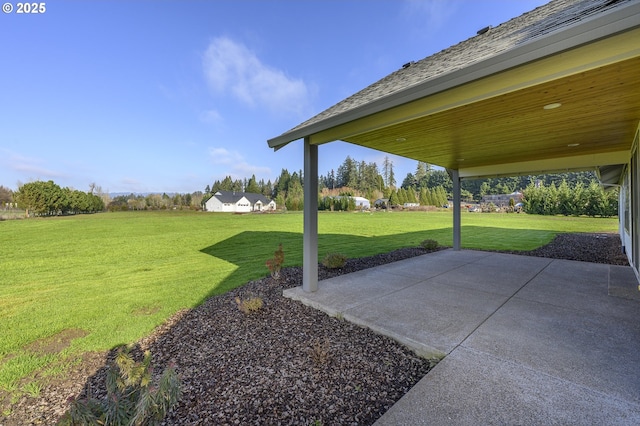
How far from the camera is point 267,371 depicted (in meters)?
2.55

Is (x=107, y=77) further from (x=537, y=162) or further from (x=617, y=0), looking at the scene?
(x=537, y=162)

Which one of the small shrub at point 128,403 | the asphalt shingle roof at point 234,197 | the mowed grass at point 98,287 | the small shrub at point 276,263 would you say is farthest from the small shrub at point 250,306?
the asphalt shingle roof at point 234,197

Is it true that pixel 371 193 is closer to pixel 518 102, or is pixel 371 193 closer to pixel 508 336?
pixel 518 102

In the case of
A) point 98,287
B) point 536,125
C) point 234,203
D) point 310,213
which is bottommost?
point 98,287

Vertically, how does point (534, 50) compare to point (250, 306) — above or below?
above

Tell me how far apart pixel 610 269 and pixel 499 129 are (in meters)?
4.70

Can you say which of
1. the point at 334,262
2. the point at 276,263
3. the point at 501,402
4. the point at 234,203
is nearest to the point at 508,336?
the point at 501,402

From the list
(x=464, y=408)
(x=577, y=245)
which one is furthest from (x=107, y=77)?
(x=577, y=245)

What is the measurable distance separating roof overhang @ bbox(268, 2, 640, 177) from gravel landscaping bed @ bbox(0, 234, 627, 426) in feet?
9.20

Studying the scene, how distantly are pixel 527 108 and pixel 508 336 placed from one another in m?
2.96

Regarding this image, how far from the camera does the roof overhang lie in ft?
6.76

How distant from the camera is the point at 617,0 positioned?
2271 millimetres

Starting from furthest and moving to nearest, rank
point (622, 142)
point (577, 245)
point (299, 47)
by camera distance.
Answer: point (299, 47) → point (577, 245) → point (622, 142)

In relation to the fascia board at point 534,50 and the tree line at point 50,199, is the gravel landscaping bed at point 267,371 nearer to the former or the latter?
the fascia board at point 534,50
